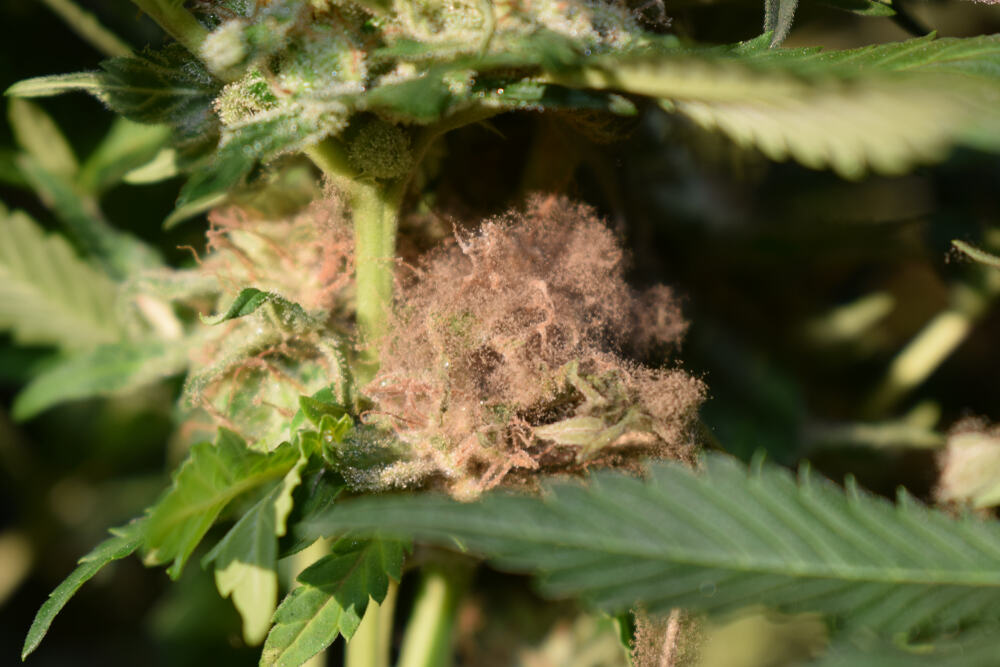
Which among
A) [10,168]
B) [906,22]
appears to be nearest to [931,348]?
[906,22]

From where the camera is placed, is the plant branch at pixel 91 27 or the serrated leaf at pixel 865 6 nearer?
the serrated leaf at pixel 865 6

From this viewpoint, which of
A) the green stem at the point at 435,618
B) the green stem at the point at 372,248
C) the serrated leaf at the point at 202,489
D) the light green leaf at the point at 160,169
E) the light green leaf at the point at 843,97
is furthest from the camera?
the green stem at the point at 435,618

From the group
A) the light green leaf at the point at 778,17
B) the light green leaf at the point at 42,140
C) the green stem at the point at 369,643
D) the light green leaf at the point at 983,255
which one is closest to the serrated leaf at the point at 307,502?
the green stem at the point at 369,643

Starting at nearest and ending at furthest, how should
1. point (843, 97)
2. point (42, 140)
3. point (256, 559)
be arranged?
1. point (843, 97)
2. point (256, 559)
3. point (42, 140)

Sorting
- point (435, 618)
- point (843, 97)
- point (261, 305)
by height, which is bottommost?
point (435, 618)

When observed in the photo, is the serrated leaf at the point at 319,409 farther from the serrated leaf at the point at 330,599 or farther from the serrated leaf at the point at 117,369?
the serrated leaf at the point at 117,369

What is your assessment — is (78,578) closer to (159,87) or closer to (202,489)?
(202,489)

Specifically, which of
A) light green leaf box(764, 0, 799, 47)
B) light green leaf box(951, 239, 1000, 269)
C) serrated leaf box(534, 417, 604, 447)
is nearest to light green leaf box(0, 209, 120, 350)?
serrated leaf box(534, 417, 604, 447)

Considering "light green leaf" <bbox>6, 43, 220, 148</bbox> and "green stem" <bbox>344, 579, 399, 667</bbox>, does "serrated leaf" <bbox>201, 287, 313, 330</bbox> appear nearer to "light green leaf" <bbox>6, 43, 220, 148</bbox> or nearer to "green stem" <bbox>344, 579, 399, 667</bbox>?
"light green leaf" <bbox>6, 43, 220, 148</bbox>
